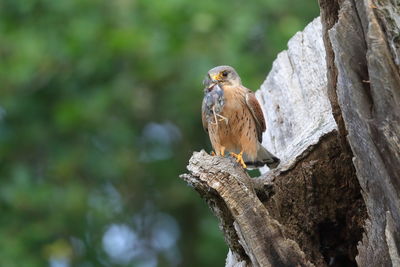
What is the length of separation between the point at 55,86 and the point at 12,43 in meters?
0.65

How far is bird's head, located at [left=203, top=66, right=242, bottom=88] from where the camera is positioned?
5216 millimetres

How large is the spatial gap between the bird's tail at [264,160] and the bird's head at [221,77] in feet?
1.62

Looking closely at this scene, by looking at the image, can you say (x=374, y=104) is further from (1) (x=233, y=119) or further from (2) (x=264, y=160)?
(1) (x=233, y=119)

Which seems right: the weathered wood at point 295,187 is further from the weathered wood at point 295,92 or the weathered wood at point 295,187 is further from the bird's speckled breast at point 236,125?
the bird's speckled breast at point 236,125

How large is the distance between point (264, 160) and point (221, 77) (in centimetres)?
70

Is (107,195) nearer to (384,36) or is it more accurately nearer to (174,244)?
(174,244)

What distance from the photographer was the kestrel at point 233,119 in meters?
5.05

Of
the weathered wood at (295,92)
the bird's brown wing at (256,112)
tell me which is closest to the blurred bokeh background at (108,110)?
the weathered wood at (295,92)

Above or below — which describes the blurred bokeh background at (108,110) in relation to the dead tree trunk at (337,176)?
above

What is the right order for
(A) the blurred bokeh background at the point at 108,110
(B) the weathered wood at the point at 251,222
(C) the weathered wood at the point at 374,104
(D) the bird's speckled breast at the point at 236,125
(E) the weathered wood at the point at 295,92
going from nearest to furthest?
(C) the weathered wood at the point at 374,104, (B) the weathered wood at the point at 251,222, (E) the weathered wood at the point at 295,92, (D) the bird's speckled breast at the point at 236,125, (A) the blurred bokeh background at the point at 108,110

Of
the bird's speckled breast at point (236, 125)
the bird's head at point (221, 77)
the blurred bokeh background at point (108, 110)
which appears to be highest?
the blurred bokeh background at point (108, 110)

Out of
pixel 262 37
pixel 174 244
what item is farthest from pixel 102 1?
pixel 174 244

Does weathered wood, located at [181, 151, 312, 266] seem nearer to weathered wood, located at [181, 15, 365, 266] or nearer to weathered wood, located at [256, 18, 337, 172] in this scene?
weathered wood, located at [181, 15, 365, 266]

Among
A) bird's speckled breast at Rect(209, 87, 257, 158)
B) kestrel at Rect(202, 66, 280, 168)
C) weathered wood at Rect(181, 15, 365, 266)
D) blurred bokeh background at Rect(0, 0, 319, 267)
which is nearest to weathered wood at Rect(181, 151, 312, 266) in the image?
weathered wood at Rect(181, 15, 365, 266)
